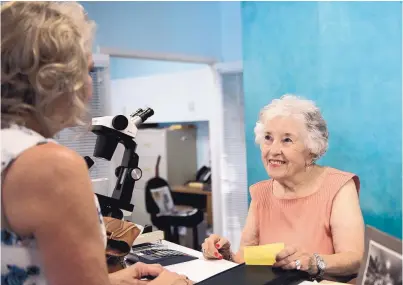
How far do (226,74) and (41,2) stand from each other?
4.25 m

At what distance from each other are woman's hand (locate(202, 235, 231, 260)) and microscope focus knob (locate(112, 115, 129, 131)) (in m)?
0.57

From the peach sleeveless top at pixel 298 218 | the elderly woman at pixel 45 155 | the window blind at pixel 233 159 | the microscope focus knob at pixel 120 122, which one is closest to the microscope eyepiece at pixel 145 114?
the microscope focus knob at pixel 120 122

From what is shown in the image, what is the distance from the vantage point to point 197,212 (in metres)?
4.79

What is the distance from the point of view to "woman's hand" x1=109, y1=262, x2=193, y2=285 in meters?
1.11

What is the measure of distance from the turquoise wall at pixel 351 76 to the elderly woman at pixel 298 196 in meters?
0.59

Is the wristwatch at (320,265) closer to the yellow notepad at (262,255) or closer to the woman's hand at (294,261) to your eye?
the woman's hand at (294,261)

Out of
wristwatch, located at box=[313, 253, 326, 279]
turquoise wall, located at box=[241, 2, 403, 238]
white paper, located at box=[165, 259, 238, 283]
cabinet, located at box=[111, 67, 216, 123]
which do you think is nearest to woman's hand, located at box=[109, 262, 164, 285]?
white paper, located at box=[165, 259, 238, 283]

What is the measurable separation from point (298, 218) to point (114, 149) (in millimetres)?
826

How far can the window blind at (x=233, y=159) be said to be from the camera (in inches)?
195

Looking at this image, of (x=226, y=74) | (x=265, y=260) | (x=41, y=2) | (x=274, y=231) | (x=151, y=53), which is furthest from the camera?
(x=226, y=74)

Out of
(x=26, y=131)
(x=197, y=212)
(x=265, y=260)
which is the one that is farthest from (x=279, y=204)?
(x=197, y=212)

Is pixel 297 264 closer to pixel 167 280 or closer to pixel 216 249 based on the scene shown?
pixel 216 249

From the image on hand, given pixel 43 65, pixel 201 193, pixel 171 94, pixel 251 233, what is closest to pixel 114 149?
pixel 251 233

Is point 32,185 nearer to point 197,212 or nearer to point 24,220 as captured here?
point 24,220
